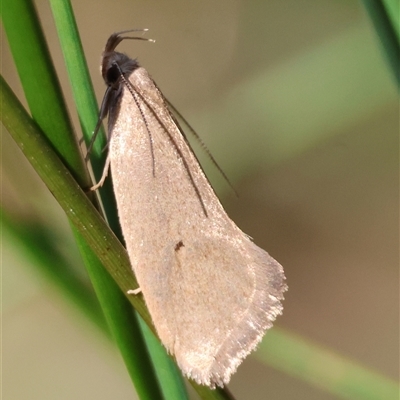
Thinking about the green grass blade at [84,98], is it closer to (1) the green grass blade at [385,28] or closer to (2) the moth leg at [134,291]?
(2) the moth leg at [134,291]

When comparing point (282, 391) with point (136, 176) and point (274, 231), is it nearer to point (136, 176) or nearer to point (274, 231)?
point (274, 231)

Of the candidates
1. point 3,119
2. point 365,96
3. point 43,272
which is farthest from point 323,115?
point 3,119

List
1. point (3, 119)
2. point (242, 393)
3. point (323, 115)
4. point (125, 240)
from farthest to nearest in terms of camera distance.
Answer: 1. point (242, 393)
2. point (323, 115)
3. point (125, 240)
4. point (3, 119)

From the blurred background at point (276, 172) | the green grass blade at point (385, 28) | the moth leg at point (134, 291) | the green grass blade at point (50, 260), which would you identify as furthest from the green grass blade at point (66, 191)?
the blurred background at point (276, 172)

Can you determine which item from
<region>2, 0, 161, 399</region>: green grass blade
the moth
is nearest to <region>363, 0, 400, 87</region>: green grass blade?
the moth

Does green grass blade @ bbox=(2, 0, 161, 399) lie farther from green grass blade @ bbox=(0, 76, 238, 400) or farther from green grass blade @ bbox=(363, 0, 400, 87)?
green grass blade @ bbox=(363, 0, 400, 87)

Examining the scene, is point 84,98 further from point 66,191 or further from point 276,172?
point 276,172

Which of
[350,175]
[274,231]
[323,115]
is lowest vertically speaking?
[274,231]
